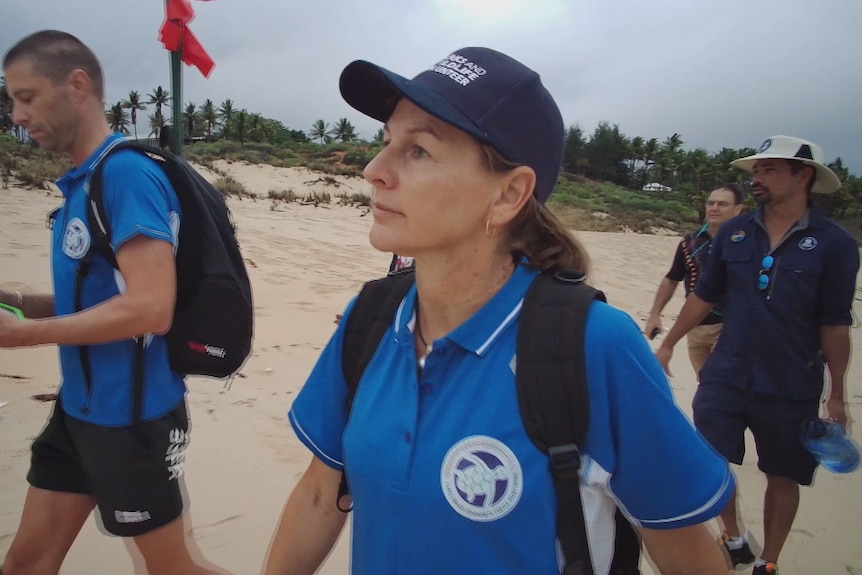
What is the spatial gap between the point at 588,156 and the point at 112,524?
6806 centimetres

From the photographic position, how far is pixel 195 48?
3.11 meters

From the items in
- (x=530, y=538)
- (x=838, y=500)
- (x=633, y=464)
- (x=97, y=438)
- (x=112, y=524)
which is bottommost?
(x=838, y=500)

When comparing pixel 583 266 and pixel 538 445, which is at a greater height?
pixel 583 266

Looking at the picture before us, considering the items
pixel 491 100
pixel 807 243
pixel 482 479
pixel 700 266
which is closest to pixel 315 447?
pixel 482 479

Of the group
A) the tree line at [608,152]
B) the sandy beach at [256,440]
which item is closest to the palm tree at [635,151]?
the tree line at [608,152]

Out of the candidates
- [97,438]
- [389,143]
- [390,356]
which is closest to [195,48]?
[97,438]

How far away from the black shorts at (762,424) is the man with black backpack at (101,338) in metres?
2.45

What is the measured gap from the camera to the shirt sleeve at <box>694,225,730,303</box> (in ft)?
10.2

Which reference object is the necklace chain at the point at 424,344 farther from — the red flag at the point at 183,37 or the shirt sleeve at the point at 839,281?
the red flag at the point at 183,37

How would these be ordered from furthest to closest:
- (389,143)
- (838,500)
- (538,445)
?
(838,500), (389,143), (538,445)

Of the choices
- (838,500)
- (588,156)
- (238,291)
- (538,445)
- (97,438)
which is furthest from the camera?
(588,156)

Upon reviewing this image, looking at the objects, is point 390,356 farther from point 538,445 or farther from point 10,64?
point 10,64

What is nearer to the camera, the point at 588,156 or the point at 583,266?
the point at 583,266

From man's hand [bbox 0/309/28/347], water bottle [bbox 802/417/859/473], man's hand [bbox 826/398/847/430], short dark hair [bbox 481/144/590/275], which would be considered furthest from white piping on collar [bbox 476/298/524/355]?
man's hand [bbox 826/398/847/430]
